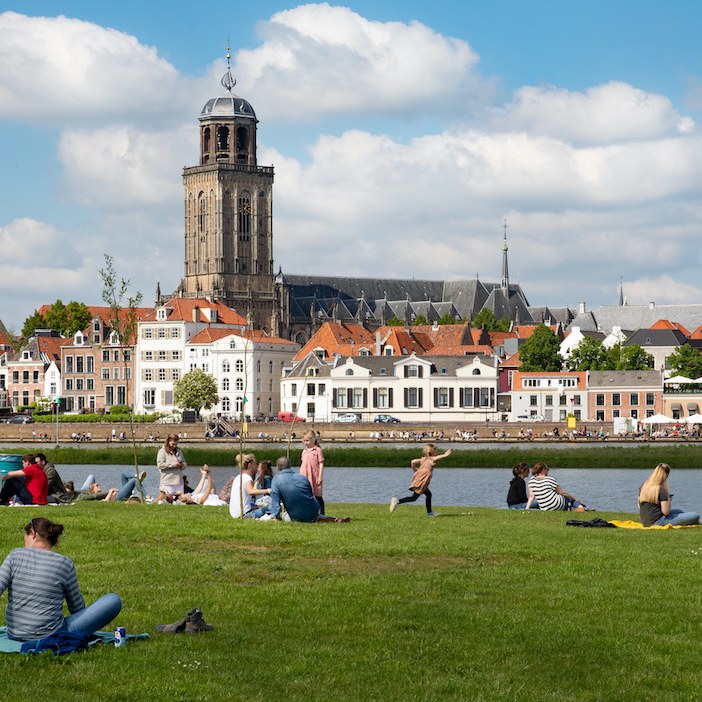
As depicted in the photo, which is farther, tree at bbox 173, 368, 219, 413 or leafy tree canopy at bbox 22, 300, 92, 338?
leafy tree canopy at bbox 22, 300, 92, 338

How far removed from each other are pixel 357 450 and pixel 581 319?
283 feet

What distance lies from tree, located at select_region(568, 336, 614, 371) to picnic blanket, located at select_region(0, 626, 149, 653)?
358 feet

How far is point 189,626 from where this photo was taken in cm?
1220

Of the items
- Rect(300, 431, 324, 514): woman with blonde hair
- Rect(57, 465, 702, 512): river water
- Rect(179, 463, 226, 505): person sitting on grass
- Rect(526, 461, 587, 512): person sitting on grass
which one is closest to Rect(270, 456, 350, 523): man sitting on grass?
Rect(300, 431, 324, 514): woman with blonde hair

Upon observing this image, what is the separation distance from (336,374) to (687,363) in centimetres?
2705

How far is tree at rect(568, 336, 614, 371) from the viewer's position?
392 ft

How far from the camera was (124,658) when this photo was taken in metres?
11.3

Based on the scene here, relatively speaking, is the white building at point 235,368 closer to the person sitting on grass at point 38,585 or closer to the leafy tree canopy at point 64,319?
the leafy tree canopy at point 64,319

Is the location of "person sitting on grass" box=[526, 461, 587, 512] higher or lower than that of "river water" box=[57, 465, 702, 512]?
higher

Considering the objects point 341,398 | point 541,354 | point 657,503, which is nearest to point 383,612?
point 657,503

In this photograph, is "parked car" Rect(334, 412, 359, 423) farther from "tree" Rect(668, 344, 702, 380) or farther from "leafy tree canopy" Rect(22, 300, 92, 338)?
"leafy tree canopy" Rect(22, 300, 92, 338)

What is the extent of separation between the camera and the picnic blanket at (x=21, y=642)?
11.5 m

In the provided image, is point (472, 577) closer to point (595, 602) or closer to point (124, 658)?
point (595, 602)

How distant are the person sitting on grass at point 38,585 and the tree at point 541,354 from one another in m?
107
